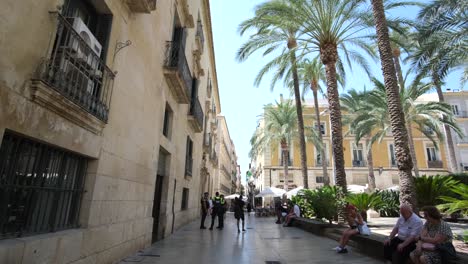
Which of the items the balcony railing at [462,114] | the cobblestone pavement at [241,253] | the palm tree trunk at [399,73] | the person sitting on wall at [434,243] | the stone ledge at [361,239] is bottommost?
the cobblestone pavement at [241,253]

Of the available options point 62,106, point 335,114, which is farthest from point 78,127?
point 335,114

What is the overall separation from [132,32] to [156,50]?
208cm

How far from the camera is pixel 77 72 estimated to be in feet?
14.8

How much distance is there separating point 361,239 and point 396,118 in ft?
14.3

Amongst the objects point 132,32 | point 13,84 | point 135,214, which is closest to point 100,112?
point 13,84

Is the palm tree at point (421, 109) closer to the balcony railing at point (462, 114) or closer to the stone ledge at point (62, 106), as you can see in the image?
the balcony railing at point (462, 114)

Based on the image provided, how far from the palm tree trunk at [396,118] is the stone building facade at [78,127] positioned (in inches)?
306

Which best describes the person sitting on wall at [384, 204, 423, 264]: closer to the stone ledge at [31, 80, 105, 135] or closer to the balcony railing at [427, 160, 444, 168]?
the stone ledge at [31, 80, 105, 135]

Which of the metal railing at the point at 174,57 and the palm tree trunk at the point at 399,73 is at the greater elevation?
the palm tree trunk at the point at 399,73

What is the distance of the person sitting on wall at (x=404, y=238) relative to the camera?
213 inches

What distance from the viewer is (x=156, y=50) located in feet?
29.5

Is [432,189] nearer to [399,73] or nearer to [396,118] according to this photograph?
[396,118]

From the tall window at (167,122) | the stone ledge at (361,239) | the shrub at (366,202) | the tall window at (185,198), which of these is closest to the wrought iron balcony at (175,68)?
the tall window at (167,122)

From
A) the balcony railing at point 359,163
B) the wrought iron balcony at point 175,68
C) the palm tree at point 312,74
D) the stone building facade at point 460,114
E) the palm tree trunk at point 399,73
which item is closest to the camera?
the wrought iron balcony at point 175,68
